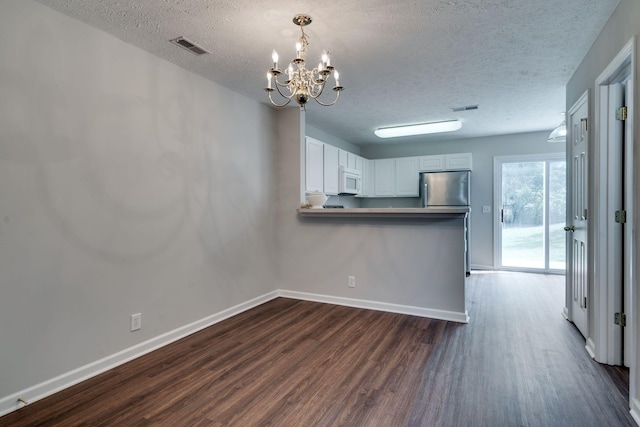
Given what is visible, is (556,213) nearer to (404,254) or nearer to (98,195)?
(404,254)

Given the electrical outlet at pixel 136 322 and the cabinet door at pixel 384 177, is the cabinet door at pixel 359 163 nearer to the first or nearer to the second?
the cabinet door at pixel 384 177

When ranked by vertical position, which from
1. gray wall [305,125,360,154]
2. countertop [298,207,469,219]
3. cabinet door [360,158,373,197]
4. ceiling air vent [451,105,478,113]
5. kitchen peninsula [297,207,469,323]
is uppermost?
ceiling air vent [451,105,478,113]

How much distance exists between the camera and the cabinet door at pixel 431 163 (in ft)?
19.8

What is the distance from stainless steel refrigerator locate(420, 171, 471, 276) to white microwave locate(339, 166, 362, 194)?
1153 millimetres

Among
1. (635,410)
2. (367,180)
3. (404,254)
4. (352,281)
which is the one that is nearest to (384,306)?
(352,281)

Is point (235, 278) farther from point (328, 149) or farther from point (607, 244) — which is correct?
point (607, 244)

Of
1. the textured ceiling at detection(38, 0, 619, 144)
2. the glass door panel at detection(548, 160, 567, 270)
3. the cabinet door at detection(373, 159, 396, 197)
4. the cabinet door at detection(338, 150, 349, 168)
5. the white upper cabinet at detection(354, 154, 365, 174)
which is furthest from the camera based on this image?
the cabinet door at detection(373, 159, 396, 197)

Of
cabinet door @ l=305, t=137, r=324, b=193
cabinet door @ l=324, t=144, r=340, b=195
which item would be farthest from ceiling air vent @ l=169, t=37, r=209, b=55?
cabinet door @ l=324, t=144, r=340, b=195

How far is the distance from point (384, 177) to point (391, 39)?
4.09 metres

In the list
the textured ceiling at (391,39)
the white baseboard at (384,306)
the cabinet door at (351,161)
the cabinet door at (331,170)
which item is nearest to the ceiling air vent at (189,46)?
the textured ceiling at (391,39)

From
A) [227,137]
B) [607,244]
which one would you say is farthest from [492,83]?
[227,137]

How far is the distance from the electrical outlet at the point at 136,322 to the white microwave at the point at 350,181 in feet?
11.5

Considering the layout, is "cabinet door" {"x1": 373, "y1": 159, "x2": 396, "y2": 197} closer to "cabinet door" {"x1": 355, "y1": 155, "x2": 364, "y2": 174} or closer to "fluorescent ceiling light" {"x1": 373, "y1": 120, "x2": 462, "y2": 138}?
"cabinet door" {"x1": 355, "y1": 155, "x2": 364, "y2": 174}

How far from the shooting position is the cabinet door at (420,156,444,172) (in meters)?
6.04
